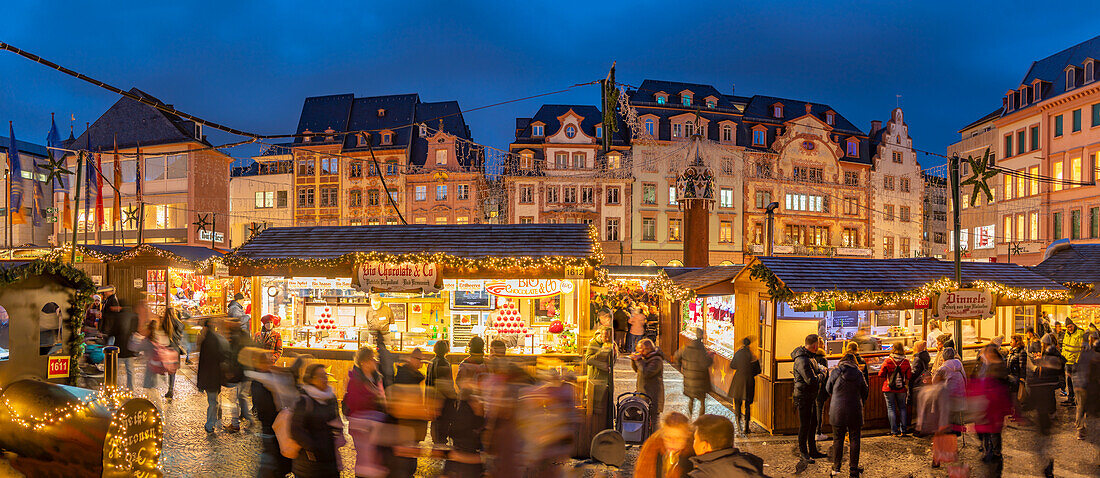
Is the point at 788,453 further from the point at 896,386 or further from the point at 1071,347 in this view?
the point at 1071,347

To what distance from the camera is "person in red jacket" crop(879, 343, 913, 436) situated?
33.5 ft

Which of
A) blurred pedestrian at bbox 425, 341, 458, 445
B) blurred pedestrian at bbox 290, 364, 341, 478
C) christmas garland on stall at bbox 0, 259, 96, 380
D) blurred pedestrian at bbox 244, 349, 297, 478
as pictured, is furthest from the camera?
blurred pedestrian at bbox 425, 341, 458, 445

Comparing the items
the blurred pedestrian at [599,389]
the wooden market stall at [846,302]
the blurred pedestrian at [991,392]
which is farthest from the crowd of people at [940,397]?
the blurred pedestrian at [599,389]

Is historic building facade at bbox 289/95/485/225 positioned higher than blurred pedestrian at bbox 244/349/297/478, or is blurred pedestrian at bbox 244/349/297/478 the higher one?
historic building facade at bbox 289/95/485/225

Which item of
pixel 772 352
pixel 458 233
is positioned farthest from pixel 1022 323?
pixel 458 233

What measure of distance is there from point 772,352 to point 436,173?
116 feet

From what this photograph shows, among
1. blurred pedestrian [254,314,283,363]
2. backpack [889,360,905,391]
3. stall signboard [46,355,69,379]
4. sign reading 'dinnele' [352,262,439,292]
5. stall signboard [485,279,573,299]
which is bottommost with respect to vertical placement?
backpack [889,360,905,391]

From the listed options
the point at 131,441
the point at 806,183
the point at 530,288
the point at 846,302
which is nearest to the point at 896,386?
the point at 846,302

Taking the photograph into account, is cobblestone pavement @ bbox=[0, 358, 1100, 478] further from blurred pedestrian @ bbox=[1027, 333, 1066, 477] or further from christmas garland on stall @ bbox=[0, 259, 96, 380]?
christmas garland on stall @ bbox=[0, 259, 96, 380]

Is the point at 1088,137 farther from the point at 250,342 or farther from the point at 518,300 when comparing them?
the point at 250,342

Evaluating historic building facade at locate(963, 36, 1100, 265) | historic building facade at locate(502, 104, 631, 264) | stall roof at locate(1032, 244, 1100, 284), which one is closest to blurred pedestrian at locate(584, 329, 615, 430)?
stall roof at locate(1032, 244, 1100, 284)

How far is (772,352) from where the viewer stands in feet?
34.4

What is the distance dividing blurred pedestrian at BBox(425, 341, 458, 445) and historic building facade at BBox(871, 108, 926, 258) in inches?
1764

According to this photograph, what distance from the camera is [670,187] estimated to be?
43.2 metres
